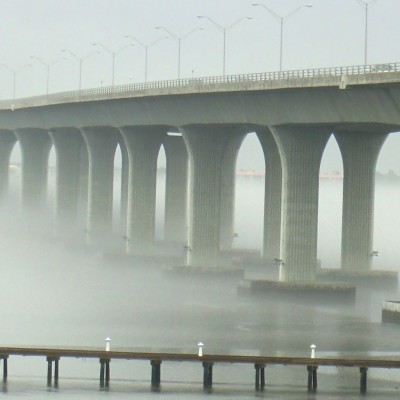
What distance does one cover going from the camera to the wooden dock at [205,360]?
190 feet

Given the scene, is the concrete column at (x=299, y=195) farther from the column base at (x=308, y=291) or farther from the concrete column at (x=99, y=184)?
the concrete column at (x=99, y=184)

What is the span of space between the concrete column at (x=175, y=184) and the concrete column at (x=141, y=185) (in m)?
17.6

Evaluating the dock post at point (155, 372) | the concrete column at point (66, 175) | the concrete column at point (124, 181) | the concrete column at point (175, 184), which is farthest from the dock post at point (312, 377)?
the concrete column at point (124, 181)

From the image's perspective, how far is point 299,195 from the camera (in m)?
94.1

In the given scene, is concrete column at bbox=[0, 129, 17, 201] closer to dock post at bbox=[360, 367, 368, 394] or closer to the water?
the water

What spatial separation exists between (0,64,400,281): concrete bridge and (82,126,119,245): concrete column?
0.08m

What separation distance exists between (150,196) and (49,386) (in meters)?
62.5

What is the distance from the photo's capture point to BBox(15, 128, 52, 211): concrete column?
158 meters

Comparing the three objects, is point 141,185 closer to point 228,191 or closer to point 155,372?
point 228,191

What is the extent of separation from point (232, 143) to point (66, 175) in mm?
20582

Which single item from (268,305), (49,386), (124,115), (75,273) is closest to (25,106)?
(124,115)

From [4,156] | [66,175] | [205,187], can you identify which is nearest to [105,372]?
[205,187]

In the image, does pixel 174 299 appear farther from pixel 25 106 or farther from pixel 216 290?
pixel 25 106

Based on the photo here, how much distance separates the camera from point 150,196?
119500 millimetres
